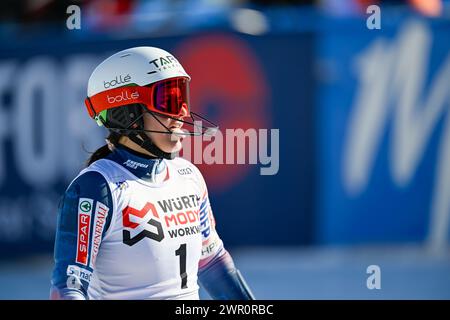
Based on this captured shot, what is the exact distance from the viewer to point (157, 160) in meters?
4.75

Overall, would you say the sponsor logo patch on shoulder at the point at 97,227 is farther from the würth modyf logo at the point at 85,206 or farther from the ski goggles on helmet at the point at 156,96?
the ski goggles on helmet at the point at 156,96

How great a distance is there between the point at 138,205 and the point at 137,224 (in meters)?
0.09

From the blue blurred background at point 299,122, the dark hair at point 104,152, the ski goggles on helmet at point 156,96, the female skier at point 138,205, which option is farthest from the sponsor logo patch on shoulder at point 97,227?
the blue blurred background at point 299,122

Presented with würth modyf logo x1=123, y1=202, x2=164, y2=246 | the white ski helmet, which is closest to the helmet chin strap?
the white ski helmet

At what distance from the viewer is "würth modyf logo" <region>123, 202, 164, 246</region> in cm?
446

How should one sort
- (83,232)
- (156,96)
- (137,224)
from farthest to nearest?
(156,96) → (137,224) → (83,232)

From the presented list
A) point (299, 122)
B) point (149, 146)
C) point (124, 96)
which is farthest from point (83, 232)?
point (299, 122)

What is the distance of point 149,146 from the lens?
4.67 metres

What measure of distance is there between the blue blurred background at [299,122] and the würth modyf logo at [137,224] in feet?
19.2

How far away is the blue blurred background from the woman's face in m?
5.74

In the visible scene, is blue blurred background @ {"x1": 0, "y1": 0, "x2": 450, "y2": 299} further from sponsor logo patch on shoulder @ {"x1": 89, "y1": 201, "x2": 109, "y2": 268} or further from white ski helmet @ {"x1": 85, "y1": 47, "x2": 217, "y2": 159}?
sponsor logo patch on shoulder @ {"x1": 89, "y1": 201, "x2": 109, "y2": 268}

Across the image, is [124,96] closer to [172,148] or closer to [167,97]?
[167,97]

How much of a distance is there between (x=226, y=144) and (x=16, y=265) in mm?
5341
